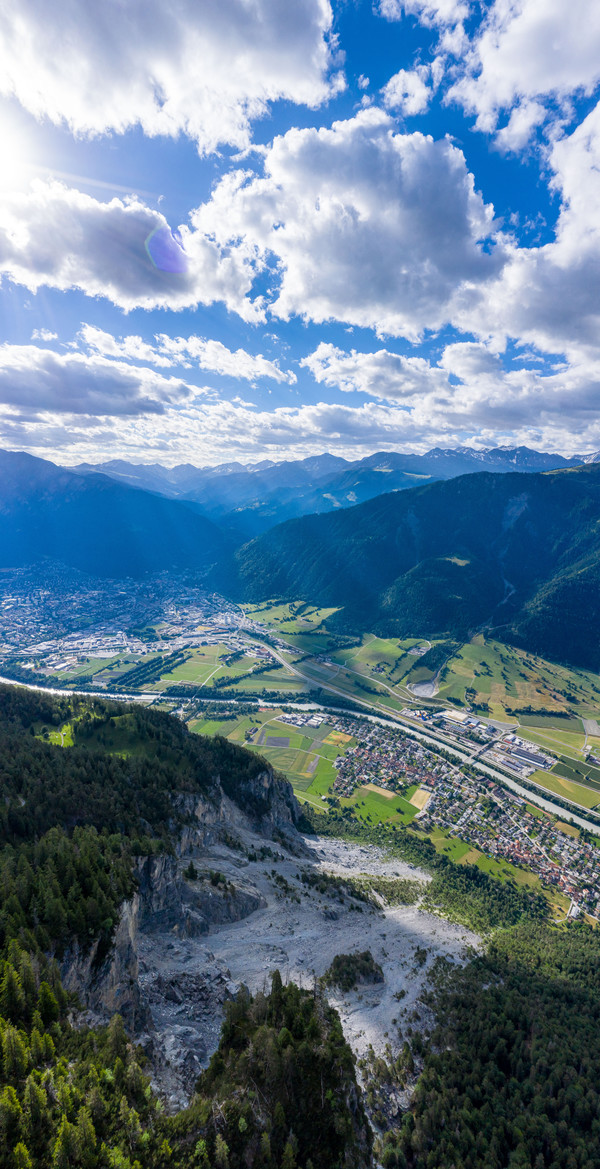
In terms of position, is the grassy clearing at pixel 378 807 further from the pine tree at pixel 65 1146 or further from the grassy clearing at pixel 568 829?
the pine tree at pixel 65 1146

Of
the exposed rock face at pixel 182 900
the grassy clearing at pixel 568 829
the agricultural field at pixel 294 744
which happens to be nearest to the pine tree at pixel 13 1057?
the exposed rock face at pixel 182 900

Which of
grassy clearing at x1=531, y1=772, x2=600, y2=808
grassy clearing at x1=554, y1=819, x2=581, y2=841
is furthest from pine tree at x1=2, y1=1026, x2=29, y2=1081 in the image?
grassy clearing at x1=531, y1=772, x2=600, y2=808

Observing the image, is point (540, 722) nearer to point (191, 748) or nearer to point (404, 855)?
point (404, 855)

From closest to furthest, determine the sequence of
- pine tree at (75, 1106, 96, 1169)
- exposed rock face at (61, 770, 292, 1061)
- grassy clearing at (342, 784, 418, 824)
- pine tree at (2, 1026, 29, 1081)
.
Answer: pine tree at (75, 1106, 96, 1169) < pine tree at (2, 1026, 29, 1081) < exposed rock face at (61, 770, 292, 1061) < grassy clearing at (342, 784, 418, 824)

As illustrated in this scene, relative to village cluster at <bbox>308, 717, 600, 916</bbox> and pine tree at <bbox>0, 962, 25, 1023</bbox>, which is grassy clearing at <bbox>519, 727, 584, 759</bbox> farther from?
pine tree at <bbox>0, 962, 25, 1023</bbox>

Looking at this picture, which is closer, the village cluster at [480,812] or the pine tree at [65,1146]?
the pine tree at [65,1146]

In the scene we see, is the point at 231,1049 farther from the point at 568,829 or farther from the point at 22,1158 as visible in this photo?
the point at 568,829

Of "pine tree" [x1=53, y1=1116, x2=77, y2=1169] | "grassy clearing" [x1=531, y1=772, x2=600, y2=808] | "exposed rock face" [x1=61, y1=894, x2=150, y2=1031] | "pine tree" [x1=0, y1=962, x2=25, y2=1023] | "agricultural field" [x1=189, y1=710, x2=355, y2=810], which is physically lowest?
"agricultural field" [x1=189, y1=710, x2=355, y2=810]

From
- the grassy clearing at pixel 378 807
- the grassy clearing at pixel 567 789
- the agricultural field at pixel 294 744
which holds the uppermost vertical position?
the grassy clearing at pixel 567 789

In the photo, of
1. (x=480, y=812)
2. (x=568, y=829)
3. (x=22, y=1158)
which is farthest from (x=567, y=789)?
(x=22, y=1158)

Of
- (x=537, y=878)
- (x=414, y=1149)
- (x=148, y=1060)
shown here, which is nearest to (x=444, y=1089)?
(x=414, y=1149)
